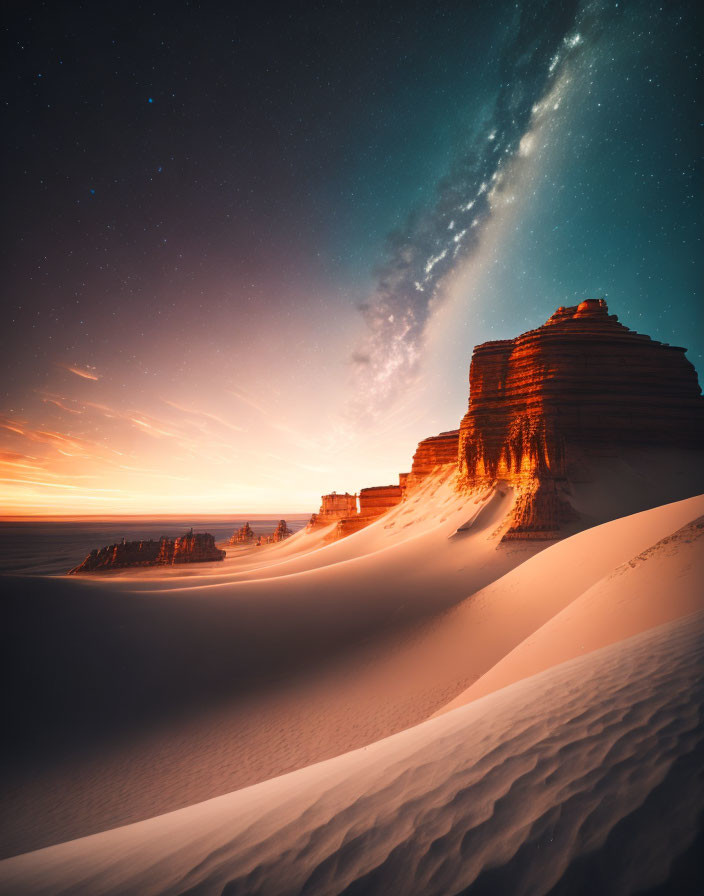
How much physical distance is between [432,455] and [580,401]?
1667 centimetres

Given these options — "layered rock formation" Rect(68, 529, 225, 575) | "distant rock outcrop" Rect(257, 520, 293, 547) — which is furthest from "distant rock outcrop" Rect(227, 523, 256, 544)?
"layered rock formation" Rect(68, 529, 225, 575)

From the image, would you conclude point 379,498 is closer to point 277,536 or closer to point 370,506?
point 370,506

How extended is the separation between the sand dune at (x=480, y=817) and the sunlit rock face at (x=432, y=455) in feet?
113

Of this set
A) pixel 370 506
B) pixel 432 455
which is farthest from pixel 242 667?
pixel 370 506

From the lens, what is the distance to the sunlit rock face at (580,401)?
77.4 ft

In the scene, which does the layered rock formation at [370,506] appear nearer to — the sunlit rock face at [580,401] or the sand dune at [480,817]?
the sunlit rock face at [580,401]

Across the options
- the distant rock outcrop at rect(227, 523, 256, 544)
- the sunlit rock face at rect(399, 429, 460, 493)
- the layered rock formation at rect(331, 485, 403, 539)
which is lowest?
the distant rock outcrop at rect(227, 523, 256, 544)

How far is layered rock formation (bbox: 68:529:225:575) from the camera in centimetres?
4056

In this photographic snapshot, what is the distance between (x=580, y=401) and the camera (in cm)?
2417

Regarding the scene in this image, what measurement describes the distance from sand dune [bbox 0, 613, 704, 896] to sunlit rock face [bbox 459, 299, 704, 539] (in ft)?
70.4

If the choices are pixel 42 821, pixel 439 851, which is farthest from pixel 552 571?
pixel 42 821

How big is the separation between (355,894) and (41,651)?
10.5 metres

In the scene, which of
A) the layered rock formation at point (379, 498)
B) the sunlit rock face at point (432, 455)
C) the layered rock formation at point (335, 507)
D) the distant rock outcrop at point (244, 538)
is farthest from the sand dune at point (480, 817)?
the distant rock outcrop at point (244, 538)

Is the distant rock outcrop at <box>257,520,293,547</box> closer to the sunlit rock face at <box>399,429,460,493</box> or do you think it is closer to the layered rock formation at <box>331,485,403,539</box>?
the layered rock formation at <box>331,485,403,539</box>
